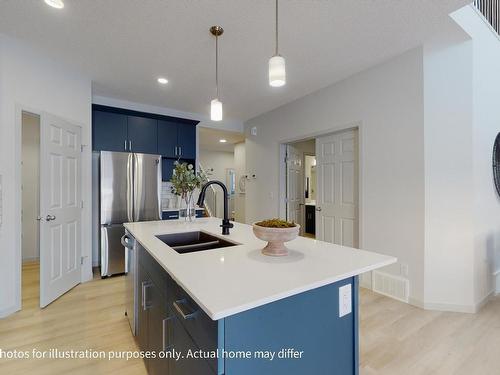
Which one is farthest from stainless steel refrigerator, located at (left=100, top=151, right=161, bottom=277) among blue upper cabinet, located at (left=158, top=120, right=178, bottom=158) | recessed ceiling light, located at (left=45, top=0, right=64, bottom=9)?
recessed ceiling light, located at (left=45, top=0, right=64, bottom=9)

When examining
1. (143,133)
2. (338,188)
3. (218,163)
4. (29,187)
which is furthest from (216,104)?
(218,163)

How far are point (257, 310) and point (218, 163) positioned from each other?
7.88 metres

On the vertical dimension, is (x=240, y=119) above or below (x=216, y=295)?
above

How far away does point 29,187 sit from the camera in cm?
400

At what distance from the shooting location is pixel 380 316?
2.37 metres

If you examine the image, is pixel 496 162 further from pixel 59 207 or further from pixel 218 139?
pixel 218 139

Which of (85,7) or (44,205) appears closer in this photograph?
(85,7)

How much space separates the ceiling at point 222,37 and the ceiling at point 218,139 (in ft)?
7.40

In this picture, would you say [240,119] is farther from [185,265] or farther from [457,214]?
[185,265]

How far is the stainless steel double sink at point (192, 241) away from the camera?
1.71 m

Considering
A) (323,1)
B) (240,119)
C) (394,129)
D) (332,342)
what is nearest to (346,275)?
(332,342)

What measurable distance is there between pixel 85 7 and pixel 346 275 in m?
2.68

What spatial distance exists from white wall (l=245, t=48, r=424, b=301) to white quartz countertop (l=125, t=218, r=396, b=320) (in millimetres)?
1664

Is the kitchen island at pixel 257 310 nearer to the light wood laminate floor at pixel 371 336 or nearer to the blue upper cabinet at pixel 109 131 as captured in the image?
the light wood laminate floor at pixel 371 336
